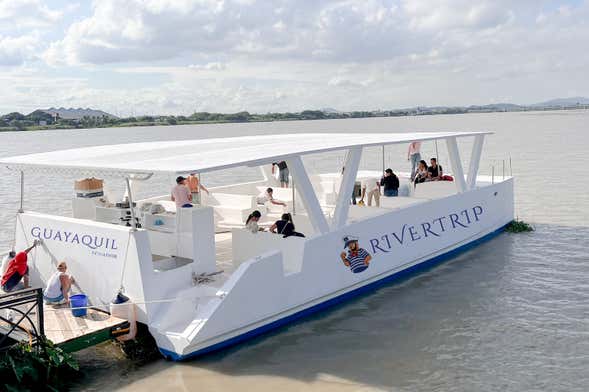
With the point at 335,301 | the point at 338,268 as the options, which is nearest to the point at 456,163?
the point at 338,268

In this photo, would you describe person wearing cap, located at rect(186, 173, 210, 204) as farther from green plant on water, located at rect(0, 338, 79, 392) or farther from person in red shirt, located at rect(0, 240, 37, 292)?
green plant on water, located at rect(0, 338, 79, 392)

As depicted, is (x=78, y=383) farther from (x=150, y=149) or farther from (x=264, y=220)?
(x=264, y=220)

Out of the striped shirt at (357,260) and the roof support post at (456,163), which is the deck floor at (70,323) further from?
the roof support post at (456,163)

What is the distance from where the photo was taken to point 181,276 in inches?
349

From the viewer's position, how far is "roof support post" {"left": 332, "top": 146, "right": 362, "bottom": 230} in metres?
10.5

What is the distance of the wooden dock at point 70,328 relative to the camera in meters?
7.77

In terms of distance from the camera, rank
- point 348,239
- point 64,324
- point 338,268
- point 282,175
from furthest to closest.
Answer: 1. point 282,175
2. point 348,239
3. point 338,268
4. point 64,324

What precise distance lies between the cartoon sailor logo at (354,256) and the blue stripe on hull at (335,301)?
0.48 m

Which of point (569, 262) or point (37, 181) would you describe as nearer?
point (569, 262)

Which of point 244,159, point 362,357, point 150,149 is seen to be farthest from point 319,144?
point 362,357

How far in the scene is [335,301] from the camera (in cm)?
1071

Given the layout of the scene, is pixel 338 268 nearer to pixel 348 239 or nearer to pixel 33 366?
pixel 348 239

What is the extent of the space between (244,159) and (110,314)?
2873mm

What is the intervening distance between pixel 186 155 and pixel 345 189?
2.78 meters
